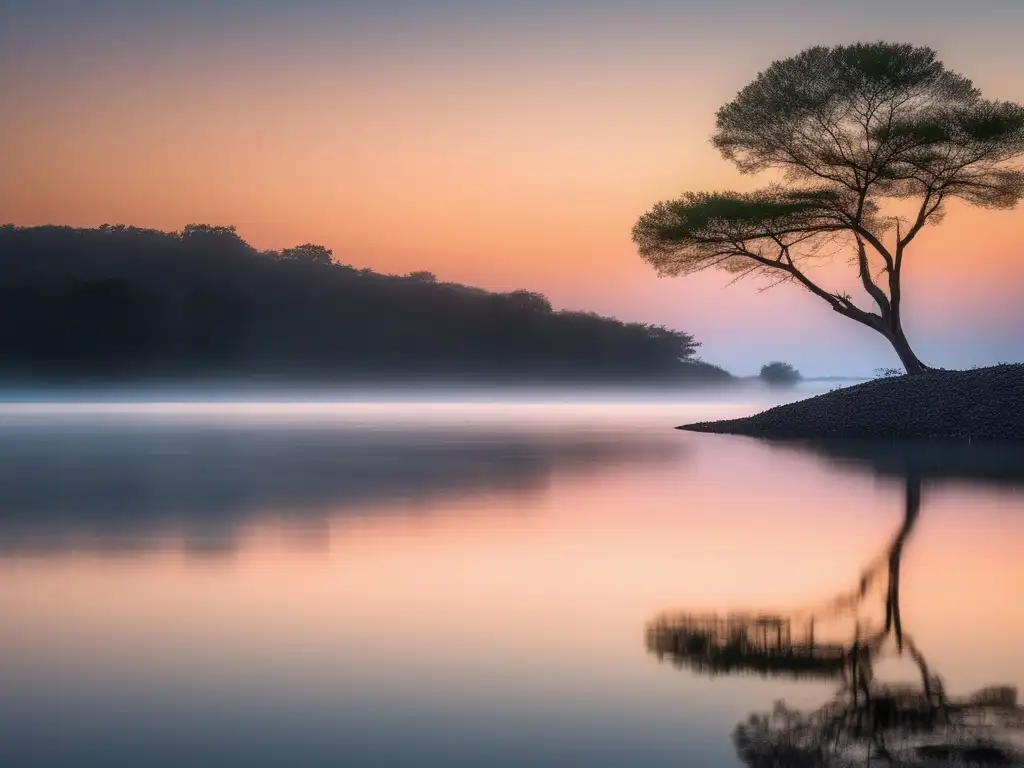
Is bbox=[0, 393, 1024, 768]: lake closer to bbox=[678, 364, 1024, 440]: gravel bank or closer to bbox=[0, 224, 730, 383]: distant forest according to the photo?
bbox=[678, 364, 1024, 440]: gravel bank

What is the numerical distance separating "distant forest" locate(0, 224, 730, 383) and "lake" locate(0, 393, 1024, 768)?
3270 inches

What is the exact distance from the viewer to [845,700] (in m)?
3.77

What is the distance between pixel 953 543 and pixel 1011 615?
8.63 ft

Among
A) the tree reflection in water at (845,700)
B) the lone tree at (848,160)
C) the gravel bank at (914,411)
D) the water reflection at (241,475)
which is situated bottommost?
the tree reflection in water at (845,700)

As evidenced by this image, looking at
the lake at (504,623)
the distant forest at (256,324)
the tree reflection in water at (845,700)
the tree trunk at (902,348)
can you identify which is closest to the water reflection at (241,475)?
the lake at (504,623)

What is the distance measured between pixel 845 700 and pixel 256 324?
98292mm

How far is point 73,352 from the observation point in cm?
9200

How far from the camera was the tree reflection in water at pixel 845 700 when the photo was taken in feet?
10.8

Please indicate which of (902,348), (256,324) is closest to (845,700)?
(902,348)

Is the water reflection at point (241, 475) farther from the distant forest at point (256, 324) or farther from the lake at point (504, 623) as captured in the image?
the distant forest at point (256, 324)

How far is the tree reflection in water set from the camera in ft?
10.8

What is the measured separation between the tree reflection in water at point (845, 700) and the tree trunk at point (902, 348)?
22.8m

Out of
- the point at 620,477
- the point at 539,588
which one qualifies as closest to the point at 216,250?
the point at 620,477

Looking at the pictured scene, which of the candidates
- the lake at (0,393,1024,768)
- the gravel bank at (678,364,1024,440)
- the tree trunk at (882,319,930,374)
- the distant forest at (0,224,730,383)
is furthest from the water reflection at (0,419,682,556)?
the distant forest at (0,224,730,383)
